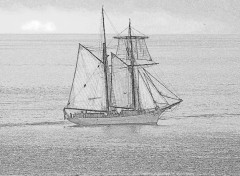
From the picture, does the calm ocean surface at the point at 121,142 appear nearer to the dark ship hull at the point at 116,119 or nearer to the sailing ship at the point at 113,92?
the dark ship hull at the point at 116,119

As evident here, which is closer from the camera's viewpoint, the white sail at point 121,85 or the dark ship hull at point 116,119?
the dark ship hull at point 116,119

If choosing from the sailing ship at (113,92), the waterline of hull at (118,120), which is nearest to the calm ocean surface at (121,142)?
the waterline of hull at (118,120)

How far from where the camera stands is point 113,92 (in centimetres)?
7075

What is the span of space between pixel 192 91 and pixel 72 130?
46.0m

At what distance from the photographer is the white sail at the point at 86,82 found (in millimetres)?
68562

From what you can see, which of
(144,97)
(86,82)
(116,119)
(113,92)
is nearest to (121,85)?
(113,92)

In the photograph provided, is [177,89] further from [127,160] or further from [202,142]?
[127,160]

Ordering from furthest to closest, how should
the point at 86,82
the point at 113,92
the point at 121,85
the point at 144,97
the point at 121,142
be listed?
1. the point at 121,85
2. the point at 113,92
3. the point at 144,97
4. the point at 86,82
5. the point at 121,142

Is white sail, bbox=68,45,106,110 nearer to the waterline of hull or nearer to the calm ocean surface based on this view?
the waterline of hull

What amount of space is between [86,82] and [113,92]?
3.86 meters

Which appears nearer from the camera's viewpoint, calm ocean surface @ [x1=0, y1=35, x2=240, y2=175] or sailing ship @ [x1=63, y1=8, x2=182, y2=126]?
calm ocean surface @ [x1=0, y1=35, x2=240, y2=175]

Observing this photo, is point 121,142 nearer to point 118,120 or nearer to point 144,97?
point 118,120

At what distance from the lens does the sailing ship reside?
2707 inches

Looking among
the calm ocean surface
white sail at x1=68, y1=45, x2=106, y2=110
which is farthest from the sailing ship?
the calm ocean surface
